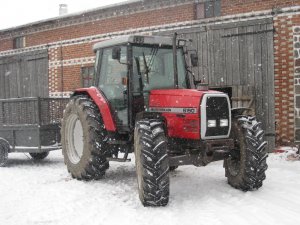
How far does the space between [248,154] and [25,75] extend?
13.3m

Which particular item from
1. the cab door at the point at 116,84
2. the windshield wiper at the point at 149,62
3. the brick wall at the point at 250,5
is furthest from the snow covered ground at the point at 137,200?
the brick wall at the point at 250,5

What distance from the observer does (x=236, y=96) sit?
11289 mm

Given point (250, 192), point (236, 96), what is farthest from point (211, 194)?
point (236, 96)

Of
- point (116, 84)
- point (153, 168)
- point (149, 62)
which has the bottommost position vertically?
point (153, 168)

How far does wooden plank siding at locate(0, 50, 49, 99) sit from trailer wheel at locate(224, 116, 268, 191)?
1169 centimetres

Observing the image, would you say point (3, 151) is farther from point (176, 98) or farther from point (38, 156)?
point (176, 98)

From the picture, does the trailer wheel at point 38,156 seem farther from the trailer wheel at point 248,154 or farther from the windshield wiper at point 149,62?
the trailer wheel at point 248,154

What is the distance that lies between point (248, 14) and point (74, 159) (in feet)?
21.4

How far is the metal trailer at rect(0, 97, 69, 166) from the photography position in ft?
29.8

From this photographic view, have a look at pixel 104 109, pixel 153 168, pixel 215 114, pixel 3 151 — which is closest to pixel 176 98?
pixel 215 114

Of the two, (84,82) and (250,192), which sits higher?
(84,82)

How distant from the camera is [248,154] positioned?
19.5 feet

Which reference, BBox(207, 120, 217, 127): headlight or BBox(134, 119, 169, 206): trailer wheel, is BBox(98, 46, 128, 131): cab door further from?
BBox(207, 120, 217, 127): headlight

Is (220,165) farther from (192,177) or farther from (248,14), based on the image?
(248,14)
